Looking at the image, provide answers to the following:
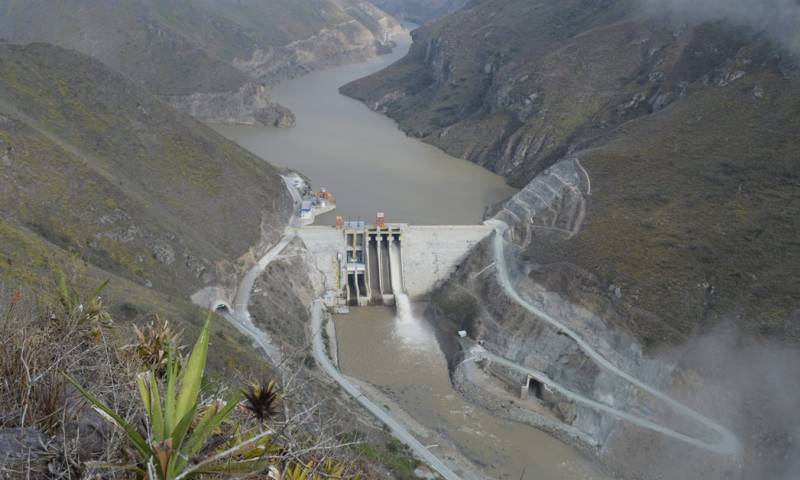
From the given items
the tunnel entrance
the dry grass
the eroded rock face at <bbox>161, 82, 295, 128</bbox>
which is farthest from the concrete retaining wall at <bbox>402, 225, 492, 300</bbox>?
the eroded rock face at <bbox>161, 82, 295, 128</bbox>

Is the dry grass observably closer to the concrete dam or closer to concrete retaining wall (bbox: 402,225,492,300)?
the concrete dam

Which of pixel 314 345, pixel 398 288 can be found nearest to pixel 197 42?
pixel 398 288

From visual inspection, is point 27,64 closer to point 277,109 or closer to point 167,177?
point 167,177

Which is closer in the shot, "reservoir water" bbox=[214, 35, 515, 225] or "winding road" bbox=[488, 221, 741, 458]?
"winding road" bbox=[488, 221, 741, 458]

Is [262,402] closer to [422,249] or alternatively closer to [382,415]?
[382,415]

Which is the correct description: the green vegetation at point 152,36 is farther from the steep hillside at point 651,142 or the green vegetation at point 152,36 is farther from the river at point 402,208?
the steep hillside at point 651,142

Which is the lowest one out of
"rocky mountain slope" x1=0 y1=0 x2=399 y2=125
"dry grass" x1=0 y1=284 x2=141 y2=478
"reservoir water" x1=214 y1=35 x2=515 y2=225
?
"reservoir water" x1=214 y1=35 x2=515 y2=225

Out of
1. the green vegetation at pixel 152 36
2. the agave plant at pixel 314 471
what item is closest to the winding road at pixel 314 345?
the agave plant at pixel 314 471
